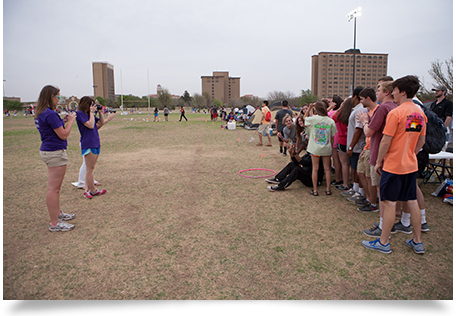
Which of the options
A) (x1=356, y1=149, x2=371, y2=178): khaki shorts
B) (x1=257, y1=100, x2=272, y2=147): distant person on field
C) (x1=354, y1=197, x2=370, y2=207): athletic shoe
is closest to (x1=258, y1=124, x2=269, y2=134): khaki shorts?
(x1=257, y1=100, x2=272, y2=147): distant person on field

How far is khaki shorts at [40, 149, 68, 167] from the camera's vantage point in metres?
3.31

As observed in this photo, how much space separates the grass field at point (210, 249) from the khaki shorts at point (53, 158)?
890 millimetres

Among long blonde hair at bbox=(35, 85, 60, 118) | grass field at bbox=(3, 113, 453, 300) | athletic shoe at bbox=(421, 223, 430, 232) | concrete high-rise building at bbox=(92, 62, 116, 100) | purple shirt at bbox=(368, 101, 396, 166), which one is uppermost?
concrete high-rise building at bbox=(92, 62, 116, 100)

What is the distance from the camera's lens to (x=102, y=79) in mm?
73938

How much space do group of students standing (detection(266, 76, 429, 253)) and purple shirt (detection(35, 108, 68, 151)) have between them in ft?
11.7

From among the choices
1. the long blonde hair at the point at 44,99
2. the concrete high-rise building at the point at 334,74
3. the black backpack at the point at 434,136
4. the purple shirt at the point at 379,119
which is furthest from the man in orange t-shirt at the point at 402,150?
the concrete high-rise building at the point at 334,74

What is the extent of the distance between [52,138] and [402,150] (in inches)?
152

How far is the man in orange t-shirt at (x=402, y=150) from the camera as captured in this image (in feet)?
8.66

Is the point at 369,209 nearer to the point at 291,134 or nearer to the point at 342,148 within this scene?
the point at 342,148

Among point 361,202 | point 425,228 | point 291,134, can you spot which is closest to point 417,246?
point 425,228

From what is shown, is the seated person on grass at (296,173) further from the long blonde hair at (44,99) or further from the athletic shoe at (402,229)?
the long blonde hair at (44,99)

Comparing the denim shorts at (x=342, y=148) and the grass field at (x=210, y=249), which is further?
the denim shorts at (x=342, y=148)

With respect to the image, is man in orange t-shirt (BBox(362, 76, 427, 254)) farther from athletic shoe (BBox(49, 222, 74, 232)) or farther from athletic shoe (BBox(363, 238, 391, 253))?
athletic shoe (BBox(49, 222, 74, 232))

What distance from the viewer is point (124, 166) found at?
7359 mm
